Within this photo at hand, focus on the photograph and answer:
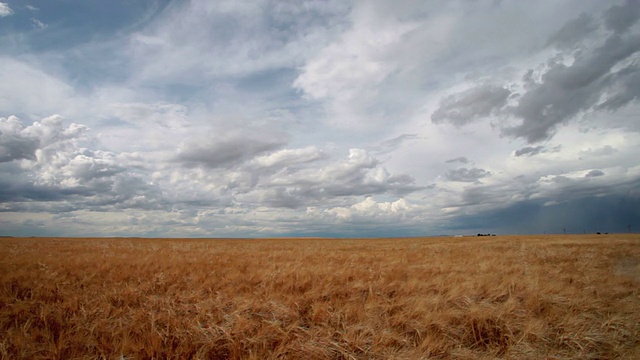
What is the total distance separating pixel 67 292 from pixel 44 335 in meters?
2.98

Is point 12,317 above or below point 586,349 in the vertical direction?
above

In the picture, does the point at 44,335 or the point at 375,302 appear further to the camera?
the point at 375,302

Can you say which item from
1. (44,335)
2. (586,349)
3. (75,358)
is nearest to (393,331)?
(586,349)

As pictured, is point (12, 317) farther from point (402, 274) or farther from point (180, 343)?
point (402, 274)

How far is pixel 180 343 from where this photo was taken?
190 inches

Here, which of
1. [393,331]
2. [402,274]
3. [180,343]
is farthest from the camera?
[402,274]

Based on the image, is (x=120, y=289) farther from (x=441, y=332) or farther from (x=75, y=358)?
(x=441, y=332)

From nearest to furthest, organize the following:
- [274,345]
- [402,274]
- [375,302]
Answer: [274,345] < [375,302] < [402,274]

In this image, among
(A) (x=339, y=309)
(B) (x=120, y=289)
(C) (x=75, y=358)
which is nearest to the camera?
(C) (x=75, y=358)

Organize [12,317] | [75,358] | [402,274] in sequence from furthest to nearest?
[402,274]
[12,317]
[75,358]

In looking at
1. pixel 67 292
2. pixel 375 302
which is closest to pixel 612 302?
pixel 375 302

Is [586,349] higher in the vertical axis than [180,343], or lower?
lower

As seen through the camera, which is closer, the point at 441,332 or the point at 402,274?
the point at 441,332

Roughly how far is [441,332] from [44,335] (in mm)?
6759
